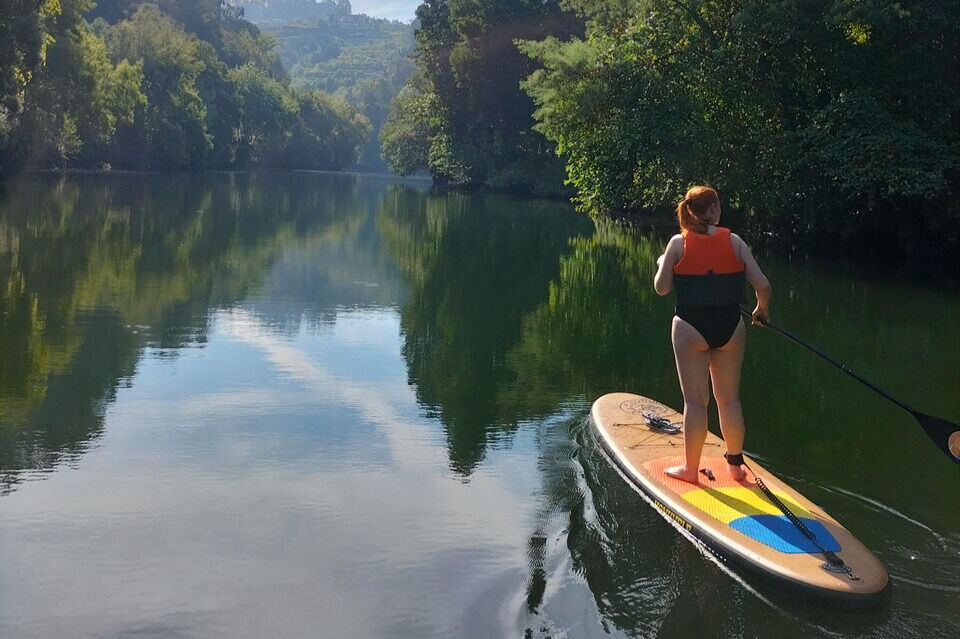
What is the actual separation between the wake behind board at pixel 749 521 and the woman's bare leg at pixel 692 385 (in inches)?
5.6

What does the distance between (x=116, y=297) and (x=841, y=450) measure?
9016 millimetres

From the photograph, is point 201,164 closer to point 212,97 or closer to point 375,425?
point 212,97

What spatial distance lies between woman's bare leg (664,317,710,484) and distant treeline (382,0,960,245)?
13.4m

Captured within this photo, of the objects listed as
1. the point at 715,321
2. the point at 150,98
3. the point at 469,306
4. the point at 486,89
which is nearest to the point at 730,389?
the point at 715,321

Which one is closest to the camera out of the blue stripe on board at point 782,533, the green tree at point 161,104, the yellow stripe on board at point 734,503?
the blue stripe on board at point 782,533

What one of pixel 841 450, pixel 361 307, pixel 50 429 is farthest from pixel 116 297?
pixel 841 450

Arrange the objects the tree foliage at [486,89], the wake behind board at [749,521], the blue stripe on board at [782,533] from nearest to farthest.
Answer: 1. the wake behind board at [749,521]
2. the blue stripe on board at [782,533]
3. the tree foliage at [486,89]

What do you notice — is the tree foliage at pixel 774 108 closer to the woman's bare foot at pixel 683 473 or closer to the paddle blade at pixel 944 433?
the paddle blade at pixel 944 433

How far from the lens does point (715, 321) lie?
215 inches

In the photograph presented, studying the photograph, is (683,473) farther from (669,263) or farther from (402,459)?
(402,459)

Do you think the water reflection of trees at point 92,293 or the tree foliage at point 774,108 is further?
the tree foliage at point 774,108

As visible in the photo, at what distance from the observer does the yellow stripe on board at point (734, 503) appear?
5.02m

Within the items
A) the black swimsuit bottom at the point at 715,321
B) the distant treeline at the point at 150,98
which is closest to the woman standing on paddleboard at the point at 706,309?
the black swimsuit bottom at the point at 715,321

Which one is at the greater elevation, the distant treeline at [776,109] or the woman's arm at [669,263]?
the distant treeline at [776,109]
